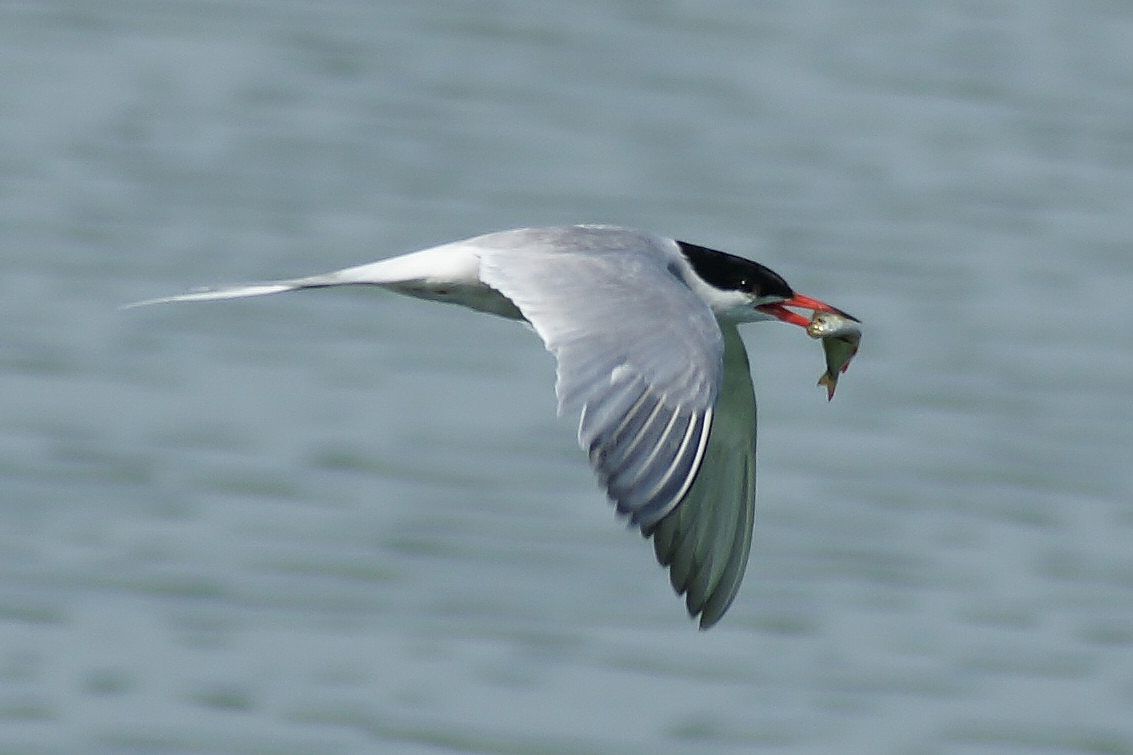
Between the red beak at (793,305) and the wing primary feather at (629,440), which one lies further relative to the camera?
the red beak at (793,305)

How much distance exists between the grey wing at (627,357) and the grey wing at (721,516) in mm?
978

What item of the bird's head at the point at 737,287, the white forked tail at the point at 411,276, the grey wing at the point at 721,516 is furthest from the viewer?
the grey wing at the point at 721,516

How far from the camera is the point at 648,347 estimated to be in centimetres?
573

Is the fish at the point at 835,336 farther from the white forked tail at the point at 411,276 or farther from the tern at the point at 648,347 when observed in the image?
the white forked tail at the point at 411,276

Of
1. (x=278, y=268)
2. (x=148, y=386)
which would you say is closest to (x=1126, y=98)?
(x=278, y=268)

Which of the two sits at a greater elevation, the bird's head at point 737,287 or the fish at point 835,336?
the bird's head at point 737,287

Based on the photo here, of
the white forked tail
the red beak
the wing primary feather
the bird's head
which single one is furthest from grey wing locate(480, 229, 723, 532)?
the red beak

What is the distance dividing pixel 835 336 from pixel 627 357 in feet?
5.84

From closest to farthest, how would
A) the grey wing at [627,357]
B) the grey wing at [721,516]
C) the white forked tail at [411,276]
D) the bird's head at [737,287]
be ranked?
the grey wing at [627,357] < the white forked tail at [411,276] < the bird's head at [737,287] < the grey wing at [721,516]

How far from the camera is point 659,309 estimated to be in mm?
6000

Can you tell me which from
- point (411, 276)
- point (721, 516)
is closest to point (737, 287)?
point (721, 516)

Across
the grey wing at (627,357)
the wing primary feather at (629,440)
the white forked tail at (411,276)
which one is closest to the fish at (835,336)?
the grey wing at (627,357)

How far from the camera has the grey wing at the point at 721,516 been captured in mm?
7195

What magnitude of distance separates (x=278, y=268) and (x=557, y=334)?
6549 millimetres
